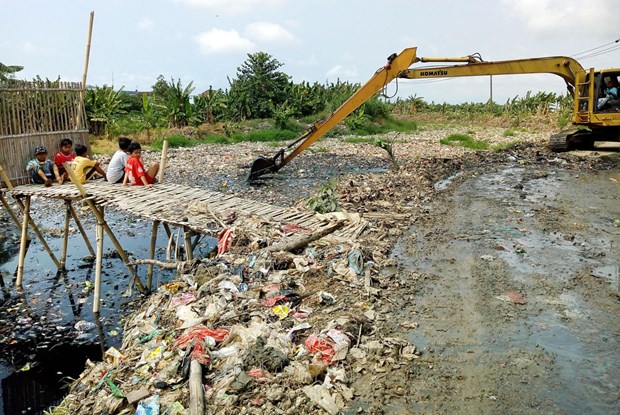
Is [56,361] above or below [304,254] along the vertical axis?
below

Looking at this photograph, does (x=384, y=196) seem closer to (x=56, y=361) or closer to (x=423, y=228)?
(x=423, y=228)

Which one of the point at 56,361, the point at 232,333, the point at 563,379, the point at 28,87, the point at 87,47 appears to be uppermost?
the point at 87,47

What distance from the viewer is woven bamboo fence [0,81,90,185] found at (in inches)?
284

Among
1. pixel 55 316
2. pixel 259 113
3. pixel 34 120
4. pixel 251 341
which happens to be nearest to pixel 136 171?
pixel 34 120

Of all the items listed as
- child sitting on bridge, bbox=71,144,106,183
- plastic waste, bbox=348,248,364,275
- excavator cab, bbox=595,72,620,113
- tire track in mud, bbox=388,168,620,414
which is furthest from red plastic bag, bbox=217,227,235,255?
excavator cab, bbox=595,72,620,113

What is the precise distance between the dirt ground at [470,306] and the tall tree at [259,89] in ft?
55.5

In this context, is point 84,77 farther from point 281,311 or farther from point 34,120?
point 281,311

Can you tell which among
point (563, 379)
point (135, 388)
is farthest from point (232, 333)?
point (563, 379)

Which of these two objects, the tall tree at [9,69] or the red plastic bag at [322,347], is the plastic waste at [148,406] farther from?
the tall tree at [9,69]

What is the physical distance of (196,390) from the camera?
3.33m

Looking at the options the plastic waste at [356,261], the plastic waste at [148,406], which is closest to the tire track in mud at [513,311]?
the plastic waste at [356,261]

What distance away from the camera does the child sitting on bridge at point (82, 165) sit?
302 inches

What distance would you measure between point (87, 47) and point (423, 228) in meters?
5.92

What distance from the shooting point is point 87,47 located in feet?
25.3
